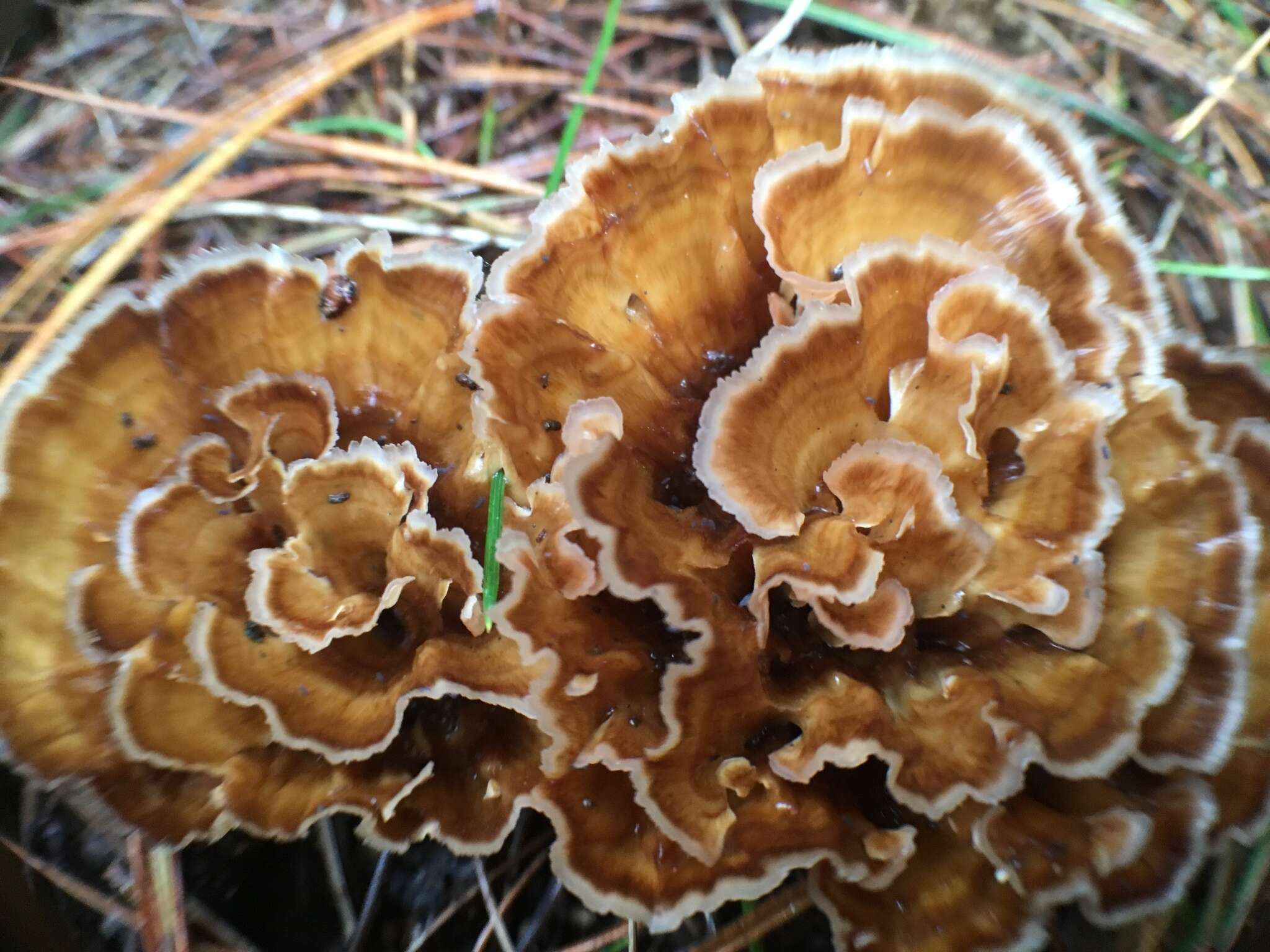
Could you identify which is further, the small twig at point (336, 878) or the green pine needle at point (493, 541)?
the small twig at point (336, 878)

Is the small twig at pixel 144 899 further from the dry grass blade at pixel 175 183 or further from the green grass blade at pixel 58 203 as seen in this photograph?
the green grass blade at pixel 58 203

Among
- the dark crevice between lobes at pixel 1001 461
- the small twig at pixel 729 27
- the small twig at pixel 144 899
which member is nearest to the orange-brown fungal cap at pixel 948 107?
the dark crevice between lobes at pixel 1001 461

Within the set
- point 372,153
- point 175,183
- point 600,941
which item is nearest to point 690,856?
point 600,941

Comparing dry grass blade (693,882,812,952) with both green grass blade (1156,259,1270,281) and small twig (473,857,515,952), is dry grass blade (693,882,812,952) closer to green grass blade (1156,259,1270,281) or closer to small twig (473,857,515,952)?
small twig (473,857,515,952)

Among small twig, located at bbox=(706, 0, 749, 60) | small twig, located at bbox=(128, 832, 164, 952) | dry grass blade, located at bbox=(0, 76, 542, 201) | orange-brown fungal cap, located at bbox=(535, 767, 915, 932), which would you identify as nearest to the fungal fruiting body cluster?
orange-brown fungal cap, located at bbox=(535, 767, 915, 932)

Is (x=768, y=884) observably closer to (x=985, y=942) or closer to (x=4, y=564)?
(x=985, y=942)

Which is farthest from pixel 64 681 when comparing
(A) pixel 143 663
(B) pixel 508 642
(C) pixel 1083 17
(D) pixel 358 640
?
(C) pixel 1083 17
